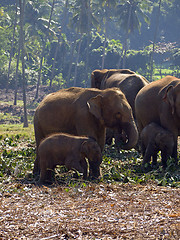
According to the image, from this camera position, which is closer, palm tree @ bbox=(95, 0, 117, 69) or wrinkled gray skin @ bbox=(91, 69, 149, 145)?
wrinkled gray skin @ bbox=(91, 69, 149, 145)

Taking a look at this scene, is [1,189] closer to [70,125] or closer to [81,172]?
[81,172]

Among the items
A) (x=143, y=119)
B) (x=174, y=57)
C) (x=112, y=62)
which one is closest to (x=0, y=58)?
(x=112, y=62)

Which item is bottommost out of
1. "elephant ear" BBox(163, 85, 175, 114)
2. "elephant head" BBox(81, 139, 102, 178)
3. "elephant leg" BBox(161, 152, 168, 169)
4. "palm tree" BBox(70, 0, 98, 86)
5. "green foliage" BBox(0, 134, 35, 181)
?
"green foliage" BBox(0, 134, 35, 181)

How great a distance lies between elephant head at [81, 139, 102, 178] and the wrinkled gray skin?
9.68ft

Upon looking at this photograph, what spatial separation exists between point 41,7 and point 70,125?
152 ft

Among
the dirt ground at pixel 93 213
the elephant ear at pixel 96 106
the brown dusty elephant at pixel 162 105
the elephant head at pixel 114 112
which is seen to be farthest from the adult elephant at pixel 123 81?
the dirt ground at pixel 93 213

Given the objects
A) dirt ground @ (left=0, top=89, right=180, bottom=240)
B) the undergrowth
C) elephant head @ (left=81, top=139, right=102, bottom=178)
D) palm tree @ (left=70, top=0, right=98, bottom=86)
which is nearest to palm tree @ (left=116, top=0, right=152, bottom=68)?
palm tree @ (left=70, top=0, right=98, bottom=86)

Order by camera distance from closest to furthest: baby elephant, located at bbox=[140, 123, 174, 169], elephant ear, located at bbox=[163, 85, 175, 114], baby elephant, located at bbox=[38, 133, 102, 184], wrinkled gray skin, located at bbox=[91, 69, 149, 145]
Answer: baby elephant, located at bbox=[38, 133, 102, 184], baby elephant, located at bbox=[140, 123, 174, 169], elephant ear, located at bbox=[163, 85, 175, 114], wrinkled gray skin, located at bbox=[91, 69, 149, 145]

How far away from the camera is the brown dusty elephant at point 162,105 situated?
30.7ft

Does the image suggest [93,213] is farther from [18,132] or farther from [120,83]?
[18,132]

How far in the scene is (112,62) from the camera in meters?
54.5

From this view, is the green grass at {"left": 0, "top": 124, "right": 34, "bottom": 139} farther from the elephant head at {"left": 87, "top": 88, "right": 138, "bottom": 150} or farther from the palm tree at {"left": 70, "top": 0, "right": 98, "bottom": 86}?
the palm tree at {"left": 70, "top": 0, "right": 98, "bottom": 86}

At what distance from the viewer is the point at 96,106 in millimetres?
8781

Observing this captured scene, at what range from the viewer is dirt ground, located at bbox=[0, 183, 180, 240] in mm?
5227
